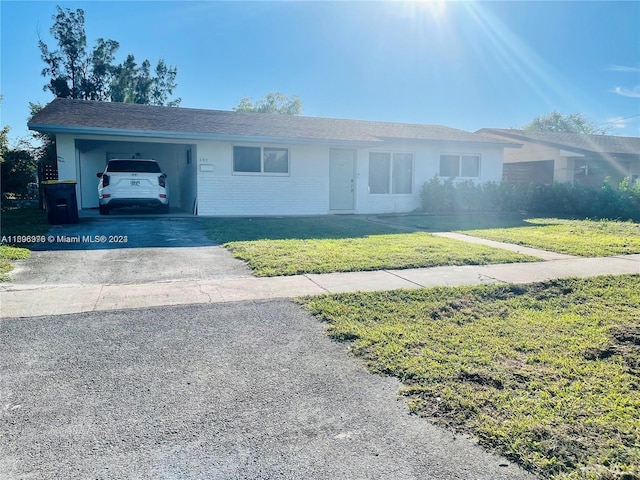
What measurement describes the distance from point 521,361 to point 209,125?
14.1 m

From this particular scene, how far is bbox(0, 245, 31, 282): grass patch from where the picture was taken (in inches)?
253

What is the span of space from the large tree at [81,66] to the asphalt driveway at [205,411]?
32.0 meters

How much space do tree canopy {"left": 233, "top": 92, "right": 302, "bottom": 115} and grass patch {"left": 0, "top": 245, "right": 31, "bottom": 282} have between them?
40.9 m

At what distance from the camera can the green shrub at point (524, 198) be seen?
54.2 ft

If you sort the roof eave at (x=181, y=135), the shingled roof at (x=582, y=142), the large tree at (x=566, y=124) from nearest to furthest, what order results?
1. the roof eave at (x=181, y=135)
2. the shingled roof at (x=582, y=142)
3. the large tree at (x=566, y=124)

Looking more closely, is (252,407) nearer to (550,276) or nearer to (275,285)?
(275,285)

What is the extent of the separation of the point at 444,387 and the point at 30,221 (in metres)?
12.8

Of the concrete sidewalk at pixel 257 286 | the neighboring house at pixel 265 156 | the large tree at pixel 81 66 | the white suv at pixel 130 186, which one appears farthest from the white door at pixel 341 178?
the large tree at pixel 81 66

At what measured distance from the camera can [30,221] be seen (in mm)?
12422

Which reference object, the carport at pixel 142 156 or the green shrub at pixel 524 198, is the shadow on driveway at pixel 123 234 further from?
the green shrub at pixel 524 198

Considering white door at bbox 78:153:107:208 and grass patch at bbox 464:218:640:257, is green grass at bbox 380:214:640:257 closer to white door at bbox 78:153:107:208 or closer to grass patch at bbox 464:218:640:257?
grass patch at bbox 464:218:640:257

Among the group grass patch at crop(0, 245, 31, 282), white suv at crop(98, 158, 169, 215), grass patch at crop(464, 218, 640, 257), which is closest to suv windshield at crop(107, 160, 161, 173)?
white suv at crop(98, 158, 169, 215)

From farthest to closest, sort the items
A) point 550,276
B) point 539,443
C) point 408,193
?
point 408,193 < point 550,276 < point 539,443

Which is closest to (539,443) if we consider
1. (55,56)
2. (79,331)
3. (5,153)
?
(79,331)
